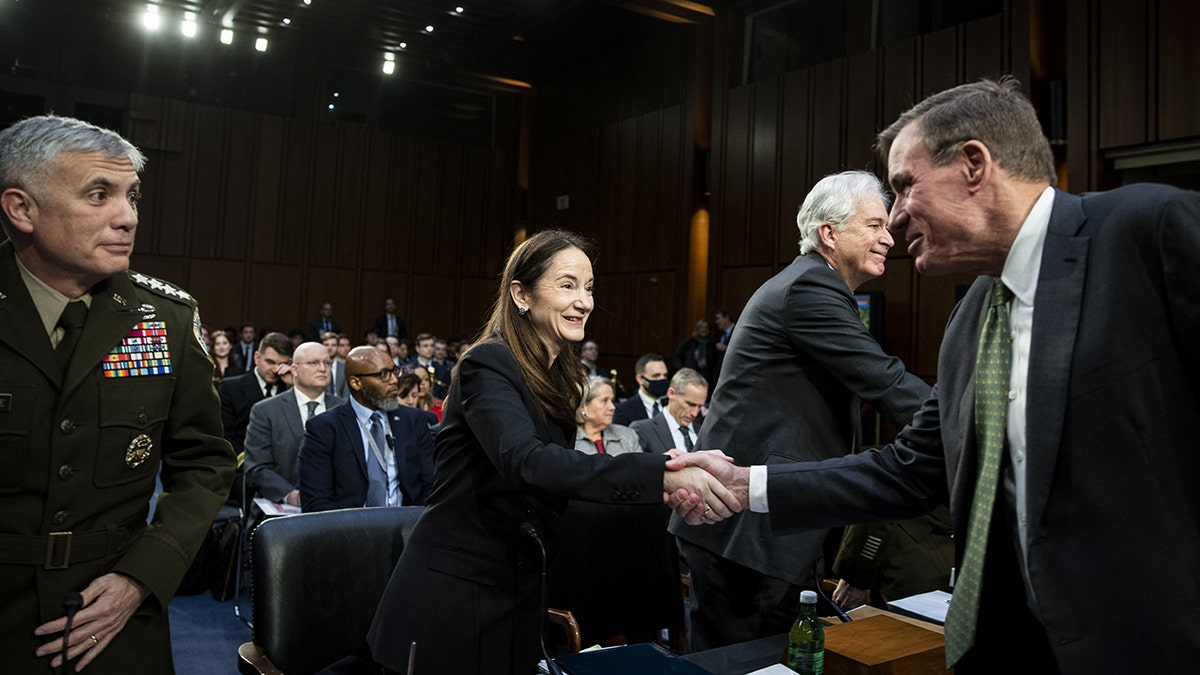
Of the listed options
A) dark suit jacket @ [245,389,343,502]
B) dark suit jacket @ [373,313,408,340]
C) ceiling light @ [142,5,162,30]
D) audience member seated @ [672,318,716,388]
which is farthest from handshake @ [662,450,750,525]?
ceiling light @ [142,5,162,30]

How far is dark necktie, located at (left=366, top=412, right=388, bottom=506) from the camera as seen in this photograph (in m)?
4.43

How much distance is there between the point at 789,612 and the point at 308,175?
607 inches

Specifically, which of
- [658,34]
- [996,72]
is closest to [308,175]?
[658,34]

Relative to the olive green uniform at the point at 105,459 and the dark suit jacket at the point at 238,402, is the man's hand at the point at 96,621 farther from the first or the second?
the dark suit jacket at the point at 238,402

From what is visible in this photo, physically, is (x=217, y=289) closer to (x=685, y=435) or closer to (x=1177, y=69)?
(x=685, y=435)

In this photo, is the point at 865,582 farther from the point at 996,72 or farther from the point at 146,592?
the point at 996,72

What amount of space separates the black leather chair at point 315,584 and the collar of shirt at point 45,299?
729mm

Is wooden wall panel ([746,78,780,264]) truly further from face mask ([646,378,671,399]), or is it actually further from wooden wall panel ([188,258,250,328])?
wooden wall panel ([188,258,250,328])

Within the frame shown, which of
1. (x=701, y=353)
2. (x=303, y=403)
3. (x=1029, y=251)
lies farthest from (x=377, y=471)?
(x=701, y=353)

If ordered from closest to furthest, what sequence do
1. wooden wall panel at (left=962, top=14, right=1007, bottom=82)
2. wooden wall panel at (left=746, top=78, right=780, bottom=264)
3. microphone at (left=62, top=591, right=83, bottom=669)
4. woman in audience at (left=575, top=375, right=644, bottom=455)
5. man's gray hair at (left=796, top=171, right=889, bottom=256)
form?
microphone at (left=62, top=591, right=83, bottom=669), man's gray hair at (left=796, top=171, right=889, bottom=256), woman in audience at (left=575, top=375, right=644, bottom=455), wooden wall panel at (left=962, top=14, right=1007, bottom=82), wooden wall panel at (left=746, top=78, right=780, bottom=264)

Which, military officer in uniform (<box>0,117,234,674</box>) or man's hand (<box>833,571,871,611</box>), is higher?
military officer in uniform (<box>0,117,234,674</box>)

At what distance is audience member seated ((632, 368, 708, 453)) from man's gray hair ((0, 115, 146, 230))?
4476mm

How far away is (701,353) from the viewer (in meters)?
11.3

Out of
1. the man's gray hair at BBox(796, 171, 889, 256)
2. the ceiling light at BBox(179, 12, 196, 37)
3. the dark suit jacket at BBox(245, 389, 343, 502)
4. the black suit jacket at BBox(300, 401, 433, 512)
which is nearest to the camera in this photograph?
the man's gray hair at BBox(796, 171, 889, 256)
